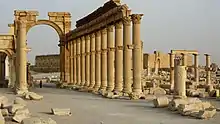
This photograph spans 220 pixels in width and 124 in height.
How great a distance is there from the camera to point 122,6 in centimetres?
2695

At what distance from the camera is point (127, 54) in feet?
88.3

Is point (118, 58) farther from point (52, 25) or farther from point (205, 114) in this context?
point (52, 25)

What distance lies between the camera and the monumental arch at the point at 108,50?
25859 millimetres

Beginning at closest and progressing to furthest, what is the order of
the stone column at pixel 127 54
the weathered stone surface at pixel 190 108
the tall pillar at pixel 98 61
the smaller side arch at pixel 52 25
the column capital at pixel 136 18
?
the weathered stone surface at pixel 190 108 < the column capital at pixel 136 18 < the stone column at pixel 127 54 < the tall pillar at pixel 98 61 < the smaller side arch at pixel 52 25

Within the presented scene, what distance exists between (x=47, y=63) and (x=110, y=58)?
56.4 meters

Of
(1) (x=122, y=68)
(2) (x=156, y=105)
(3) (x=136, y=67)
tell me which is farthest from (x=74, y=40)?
(2) (x=156, y=105)

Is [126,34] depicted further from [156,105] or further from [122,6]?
[156,105]

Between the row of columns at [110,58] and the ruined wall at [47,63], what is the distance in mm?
39600

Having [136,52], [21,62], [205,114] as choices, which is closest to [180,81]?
[136,52]

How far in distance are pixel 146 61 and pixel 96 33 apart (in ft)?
109

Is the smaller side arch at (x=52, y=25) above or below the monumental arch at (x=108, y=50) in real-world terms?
above

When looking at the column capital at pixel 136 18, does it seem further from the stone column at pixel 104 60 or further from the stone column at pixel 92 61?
the stone column at pixel 92 61

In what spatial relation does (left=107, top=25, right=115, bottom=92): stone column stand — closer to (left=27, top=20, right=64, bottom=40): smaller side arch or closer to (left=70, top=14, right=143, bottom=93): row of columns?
(left=70, top=14, right=143, bottom=93): row of columns

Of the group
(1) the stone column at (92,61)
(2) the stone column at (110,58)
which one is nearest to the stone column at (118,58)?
(2) the stone column at (110,58)
